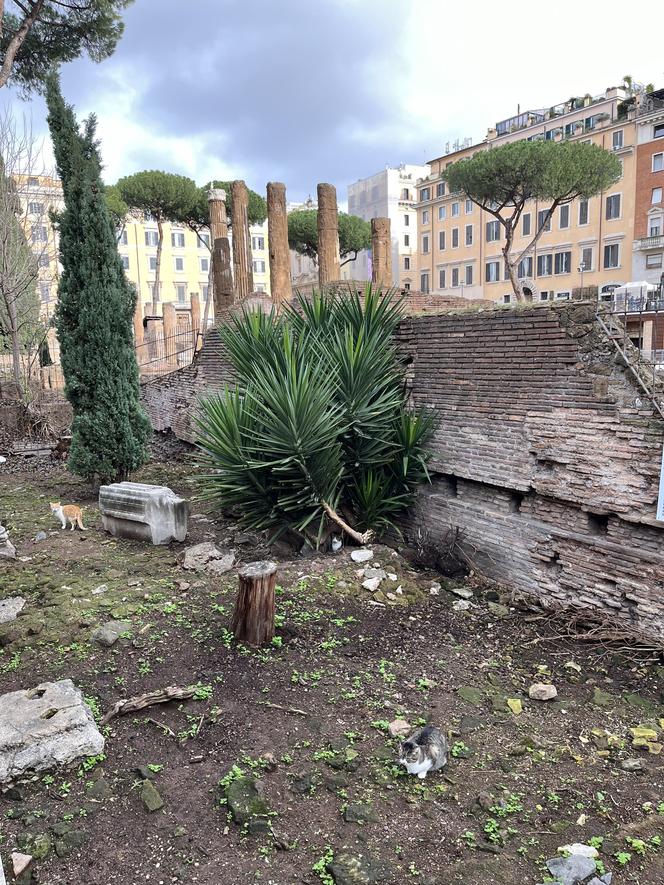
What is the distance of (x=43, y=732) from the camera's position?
3016 mm

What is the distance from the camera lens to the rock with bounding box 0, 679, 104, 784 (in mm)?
2939

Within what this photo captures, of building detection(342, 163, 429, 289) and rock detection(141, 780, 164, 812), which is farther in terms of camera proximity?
building detection(342, 163, 429, 289)

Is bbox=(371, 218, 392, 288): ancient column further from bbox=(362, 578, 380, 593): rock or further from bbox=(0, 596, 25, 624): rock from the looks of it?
bbox=(0, 596, 25, 624): rock

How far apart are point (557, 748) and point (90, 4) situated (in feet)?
45.6

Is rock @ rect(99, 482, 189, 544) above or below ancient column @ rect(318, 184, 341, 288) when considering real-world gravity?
below

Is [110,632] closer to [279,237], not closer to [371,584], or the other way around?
Answer: [371,584]

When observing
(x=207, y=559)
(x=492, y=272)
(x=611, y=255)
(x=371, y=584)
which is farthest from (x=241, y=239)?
(x=492, y=272)

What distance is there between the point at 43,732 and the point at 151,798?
65 cm

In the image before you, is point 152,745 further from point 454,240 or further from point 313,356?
point 454,240

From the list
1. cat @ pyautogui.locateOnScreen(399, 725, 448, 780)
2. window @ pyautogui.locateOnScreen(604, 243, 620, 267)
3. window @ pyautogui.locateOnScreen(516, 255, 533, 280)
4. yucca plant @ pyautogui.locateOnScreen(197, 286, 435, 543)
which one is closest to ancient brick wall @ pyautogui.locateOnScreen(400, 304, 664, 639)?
yucca plant @ pyautogui.locateOnScreen(197, 286, 435, 543)

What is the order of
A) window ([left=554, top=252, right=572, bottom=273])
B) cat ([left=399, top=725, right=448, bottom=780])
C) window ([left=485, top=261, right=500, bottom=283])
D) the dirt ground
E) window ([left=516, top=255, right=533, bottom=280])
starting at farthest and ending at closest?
window ([left=485, top=261, right=500, bottom=283]) → window ([left=516, top=255, right=533, bottom=280]) → window ([left=554, top=252, right=572, bottom=273]) → cat ([left=399, top=725, right=448, bottom=780]) → the dirt ground

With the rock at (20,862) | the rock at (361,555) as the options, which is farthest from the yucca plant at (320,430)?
the rock at (20,862)

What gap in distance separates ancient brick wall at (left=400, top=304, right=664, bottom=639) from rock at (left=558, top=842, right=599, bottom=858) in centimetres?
223

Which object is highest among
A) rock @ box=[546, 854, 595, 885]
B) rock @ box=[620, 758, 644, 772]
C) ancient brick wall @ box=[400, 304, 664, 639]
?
ancient brick wall @ box=[400, 304, 664, 639]
